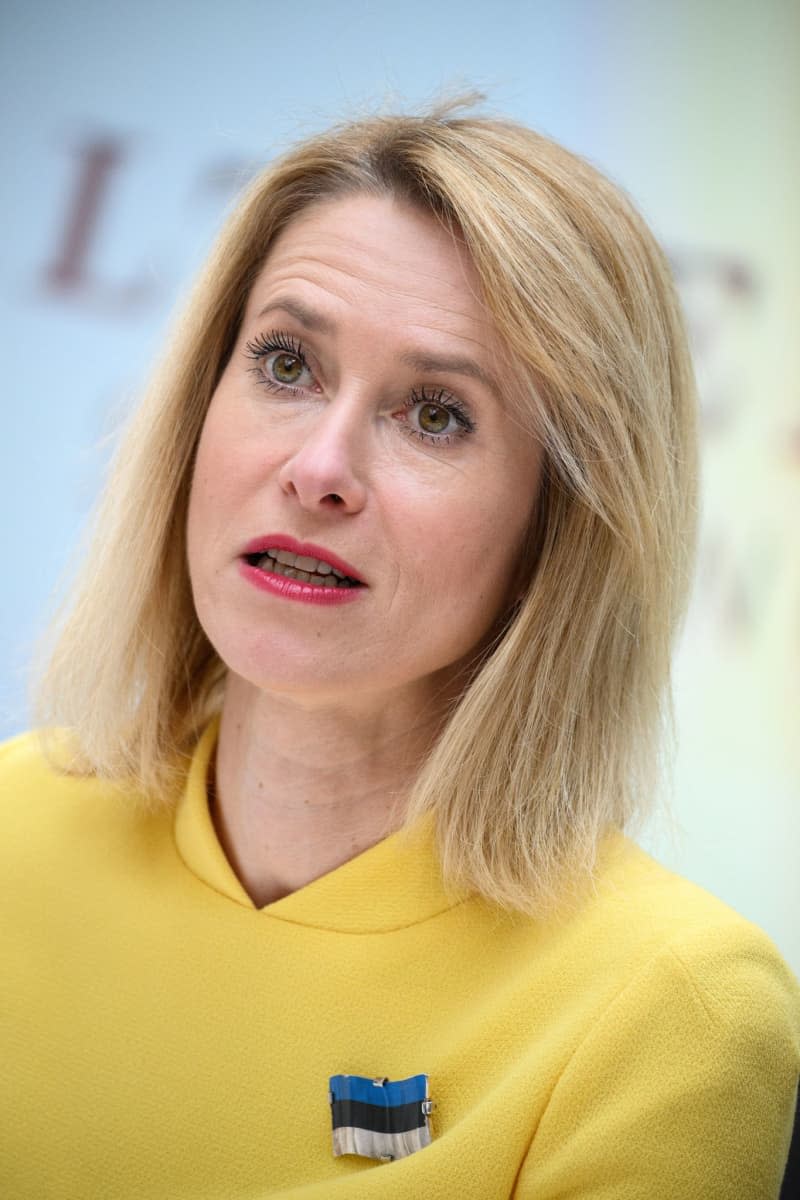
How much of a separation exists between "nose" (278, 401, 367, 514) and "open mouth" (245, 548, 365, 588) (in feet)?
0.21

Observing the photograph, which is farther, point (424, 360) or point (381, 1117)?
point (424, 360)

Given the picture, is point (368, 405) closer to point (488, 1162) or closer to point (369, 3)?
point (488, 1162)

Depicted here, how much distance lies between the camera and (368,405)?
1.32 meters

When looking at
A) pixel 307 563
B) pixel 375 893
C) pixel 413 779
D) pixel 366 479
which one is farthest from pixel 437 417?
pixel 375 893

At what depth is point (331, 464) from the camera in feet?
4.12

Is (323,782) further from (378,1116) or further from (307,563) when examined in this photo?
(378,1116)

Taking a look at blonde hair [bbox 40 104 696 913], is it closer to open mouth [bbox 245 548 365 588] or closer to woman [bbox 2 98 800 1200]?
woman [bbox 2 98 800 1200]

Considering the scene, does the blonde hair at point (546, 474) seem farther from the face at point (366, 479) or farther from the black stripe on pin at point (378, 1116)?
the black stripe on pin at point (378, 1116)

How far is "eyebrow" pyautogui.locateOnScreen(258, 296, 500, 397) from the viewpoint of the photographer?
131 centimetres

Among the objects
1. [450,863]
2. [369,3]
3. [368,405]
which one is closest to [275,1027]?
[450,863]

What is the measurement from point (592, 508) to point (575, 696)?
0.22m

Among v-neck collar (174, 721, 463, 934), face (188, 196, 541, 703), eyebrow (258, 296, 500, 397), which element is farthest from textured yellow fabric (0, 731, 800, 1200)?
eyebrow (258, 296, 500, 397)

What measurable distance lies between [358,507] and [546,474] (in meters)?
0.27

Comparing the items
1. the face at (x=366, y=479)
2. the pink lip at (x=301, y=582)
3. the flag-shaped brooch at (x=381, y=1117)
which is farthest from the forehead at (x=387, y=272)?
the flag-shaped brooch at (x=381, y=1117)
